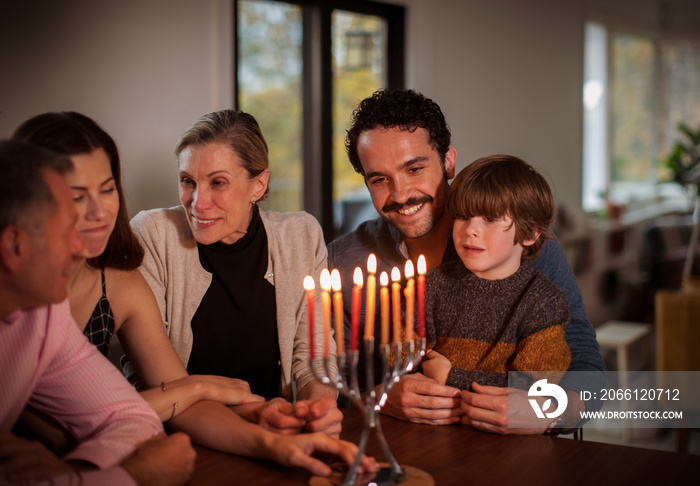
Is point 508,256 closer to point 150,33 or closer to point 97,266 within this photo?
point 97,266

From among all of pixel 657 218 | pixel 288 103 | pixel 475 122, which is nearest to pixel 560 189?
pixel 475 122

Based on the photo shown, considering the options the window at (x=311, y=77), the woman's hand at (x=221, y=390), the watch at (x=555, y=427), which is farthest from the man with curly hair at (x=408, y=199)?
the window at (x=311, y=77)

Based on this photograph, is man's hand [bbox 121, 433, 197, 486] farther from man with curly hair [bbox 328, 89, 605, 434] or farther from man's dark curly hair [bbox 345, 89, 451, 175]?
man's dark curly hair [bbox 345, 89, 451, 175]

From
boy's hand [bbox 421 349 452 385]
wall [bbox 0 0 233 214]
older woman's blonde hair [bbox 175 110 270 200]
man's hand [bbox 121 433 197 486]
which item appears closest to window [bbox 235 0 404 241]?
wall [bbox 0 0 233 214]

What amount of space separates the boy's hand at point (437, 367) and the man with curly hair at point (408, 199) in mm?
369

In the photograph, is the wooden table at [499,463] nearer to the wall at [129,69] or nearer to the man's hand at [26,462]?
the man's hand at [26,462]

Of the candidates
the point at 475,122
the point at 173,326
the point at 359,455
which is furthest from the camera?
the point at 475,122

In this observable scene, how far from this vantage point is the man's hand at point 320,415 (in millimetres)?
1385

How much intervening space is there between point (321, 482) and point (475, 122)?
11.6 feet

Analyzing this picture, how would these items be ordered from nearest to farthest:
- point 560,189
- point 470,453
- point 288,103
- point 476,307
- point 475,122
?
point 470,453
point 476,307
point 288,103
point 475,122
point 560,189

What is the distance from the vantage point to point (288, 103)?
3.77m

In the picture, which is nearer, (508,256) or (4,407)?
(4,407)

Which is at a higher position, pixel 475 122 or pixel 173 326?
pixel 475 122

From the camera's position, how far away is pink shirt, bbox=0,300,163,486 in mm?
1203
